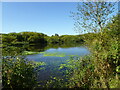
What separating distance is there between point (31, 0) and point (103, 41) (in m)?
1.69

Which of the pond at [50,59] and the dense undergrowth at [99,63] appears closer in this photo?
the dense undergrowth at [99,63]

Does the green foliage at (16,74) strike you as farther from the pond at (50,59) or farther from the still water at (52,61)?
the still water at (52,61)

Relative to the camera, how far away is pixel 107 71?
6.13 ft

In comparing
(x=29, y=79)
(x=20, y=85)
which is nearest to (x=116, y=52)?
(x=29, y=79)

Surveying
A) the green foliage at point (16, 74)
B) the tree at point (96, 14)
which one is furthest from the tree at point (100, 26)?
the green foliage at point (16, 74)

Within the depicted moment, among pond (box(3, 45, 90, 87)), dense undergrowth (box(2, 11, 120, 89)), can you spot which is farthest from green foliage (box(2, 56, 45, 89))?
pond (box(3, 45, 90, 87))

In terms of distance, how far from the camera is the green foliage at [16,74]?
1686mm

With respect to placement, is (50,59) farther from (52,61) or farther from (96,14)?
(96,14)

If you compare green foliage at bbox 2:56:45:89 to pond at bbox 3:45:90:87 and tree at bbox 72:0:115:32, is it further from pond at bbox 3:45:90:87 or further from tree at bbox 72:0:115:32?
tree at bbox 72:0:115:32

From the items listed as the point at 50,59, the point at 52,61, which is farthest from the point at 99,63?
the point at 50,59

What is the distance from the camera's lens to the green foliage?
1.69m

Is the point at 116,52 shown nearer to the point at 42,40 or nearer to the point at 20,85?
the point at 20,85

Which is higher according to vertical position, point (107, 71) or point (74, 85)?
point (107, 71)

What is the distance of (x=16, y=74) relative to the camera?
174 cm
